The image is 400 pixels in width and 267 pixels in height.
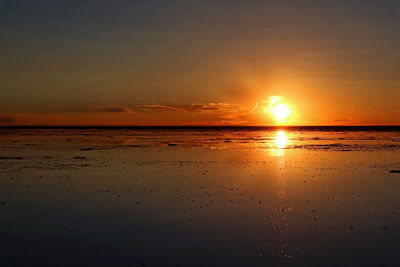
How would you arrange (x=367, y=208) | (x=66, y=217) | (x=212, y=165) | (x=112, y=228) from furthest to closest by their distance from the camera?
(x=212, y=165) < (x=367, y=208) < (x=66, y=217) < (x=112, y=228)

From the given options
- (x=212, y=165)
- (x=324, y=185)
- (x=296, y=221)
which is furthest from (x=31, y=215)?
(x=212, y=165)

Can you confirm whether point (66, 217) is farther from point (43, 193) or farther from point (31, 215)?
point (43, 193)

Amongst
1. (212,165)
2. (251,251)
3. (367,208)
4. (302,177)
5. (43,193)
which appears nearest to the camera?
(251,251)

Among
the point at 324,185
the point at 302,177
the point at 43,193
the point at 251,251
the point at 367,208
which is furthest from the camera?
the point at 302,177

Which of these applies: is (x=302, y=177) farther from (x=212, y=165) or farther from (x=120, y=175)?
(x=120, y=175)

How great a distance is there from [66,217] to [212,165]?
17424 millimetres

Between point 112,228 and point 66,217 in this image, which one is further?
point 66,217

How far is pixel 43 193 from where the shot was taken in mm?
18734

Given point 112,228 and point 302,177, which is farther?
point 302,177

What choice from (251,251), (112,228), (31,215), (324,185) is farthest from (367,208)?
(31,215)

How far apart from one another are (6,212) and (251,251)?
393 inches

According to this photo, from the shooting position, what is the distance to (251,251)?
10547 millimetres

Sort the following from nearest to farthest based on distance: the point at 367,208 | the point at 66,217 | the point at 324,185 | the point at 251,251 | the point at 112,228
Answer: the point at 251,251, the point at 112,228, the point at 66,217, the point at 367,208, the point at 324,185

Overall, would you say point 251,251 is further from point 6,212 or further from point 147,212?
point 6,212
